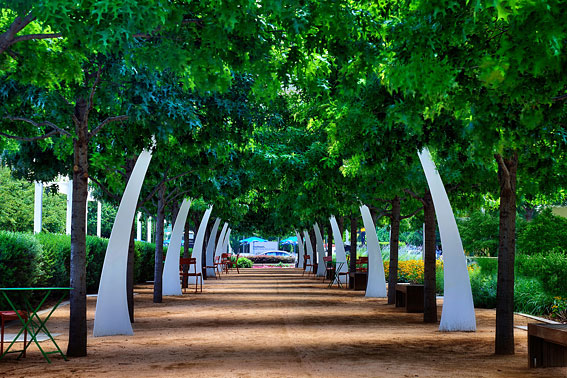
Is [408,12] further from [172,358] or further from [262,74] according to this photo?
[172,358]

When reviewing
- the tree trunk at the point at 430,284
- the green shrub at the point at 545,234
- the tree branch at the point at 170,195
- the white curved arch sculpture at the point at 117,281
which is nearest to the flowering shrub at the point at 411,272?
the green shrub at the point at 545,234

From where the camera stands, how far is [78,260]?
10852mm

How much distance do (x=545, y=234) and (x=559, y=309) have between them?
1433cm

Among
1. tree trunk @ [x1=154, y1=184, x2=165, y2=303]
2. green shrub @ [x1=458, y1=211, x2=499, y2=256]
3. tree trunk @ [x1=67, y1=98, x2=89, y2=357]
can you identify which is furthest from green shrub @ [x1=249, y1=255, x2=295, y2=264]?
tree trunk @ [x1=67, y1=98, x2=89, y2=357]

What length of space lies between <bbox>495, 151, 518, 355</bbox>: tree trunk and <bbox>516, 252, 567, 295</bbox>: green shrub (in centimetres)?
917

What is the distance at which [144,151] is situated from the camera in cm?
1416

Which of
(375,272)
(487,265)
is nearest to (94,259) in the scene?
(375,272)

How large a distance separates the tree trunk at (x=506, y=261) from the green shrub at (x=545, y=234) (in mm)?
20781

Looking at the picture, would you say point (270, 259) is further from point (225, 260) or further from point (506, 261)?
point (506, 261)

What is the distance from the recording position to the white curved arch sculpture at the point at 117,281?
13.4m

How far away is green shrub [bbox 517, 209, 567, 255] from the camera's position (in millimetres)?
30859

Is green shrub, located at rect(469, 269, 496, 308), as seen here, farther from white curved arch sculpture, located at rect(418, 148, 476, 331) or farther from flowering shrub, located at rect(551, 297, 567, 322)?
white curved arch sculpture, located at rect(418, 148, 476, 331)

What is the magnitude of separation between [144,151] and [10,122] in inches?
101

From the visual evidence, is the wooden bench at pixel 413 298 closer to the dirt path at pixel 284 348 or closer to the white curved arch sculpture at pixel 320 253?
the dirt path at pixel 284 348
